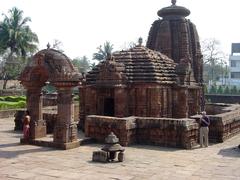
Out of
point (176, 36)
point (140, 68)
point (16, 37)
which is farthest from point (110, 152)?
point (16, 37)

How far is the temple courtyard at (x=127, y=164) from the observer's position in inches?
334

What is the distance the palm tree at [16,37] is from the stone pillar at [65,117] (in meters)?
33.9

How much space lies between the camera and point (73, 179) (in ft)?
26.3

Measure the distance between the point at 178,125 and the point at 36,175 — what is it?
5.70 m

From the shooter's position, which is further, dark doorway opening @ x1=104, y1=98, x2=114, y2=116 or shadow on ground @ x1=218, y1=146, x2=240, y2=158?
dark doorway opening @ x1=104, y1=98, x2=114, y2=116

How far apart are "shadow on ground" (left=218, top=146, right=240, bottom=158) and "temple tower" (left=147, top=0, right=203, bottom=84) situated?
8.87m

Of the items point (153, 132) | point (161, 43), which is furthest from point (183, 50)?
point (153, 132)

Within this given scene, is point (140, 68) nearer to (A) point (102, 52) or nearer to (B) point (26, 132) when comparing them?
(B) point (26, 132)

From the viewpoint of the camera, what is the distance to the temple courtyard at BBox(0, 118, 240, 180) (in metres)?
8.48

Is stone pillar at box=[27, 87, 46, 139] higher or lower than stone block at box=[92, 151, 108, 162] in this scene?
higher

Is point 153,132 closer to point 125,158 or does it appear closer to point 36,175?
point 125,158

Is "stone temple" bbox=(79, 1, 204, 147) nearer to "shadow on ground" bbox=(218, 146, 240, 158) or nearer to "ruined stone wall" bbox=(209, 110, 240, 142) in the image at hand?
"shadow on ground" bbox=(218, 146, 240, 158)

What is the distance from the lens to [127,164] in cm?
962

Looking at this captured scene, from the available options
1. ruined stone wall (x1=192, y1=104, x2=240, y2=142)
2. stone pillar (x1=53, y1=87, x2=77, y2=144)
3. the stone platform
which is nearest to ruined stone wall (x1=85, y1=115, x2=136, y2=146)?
the stone platform
